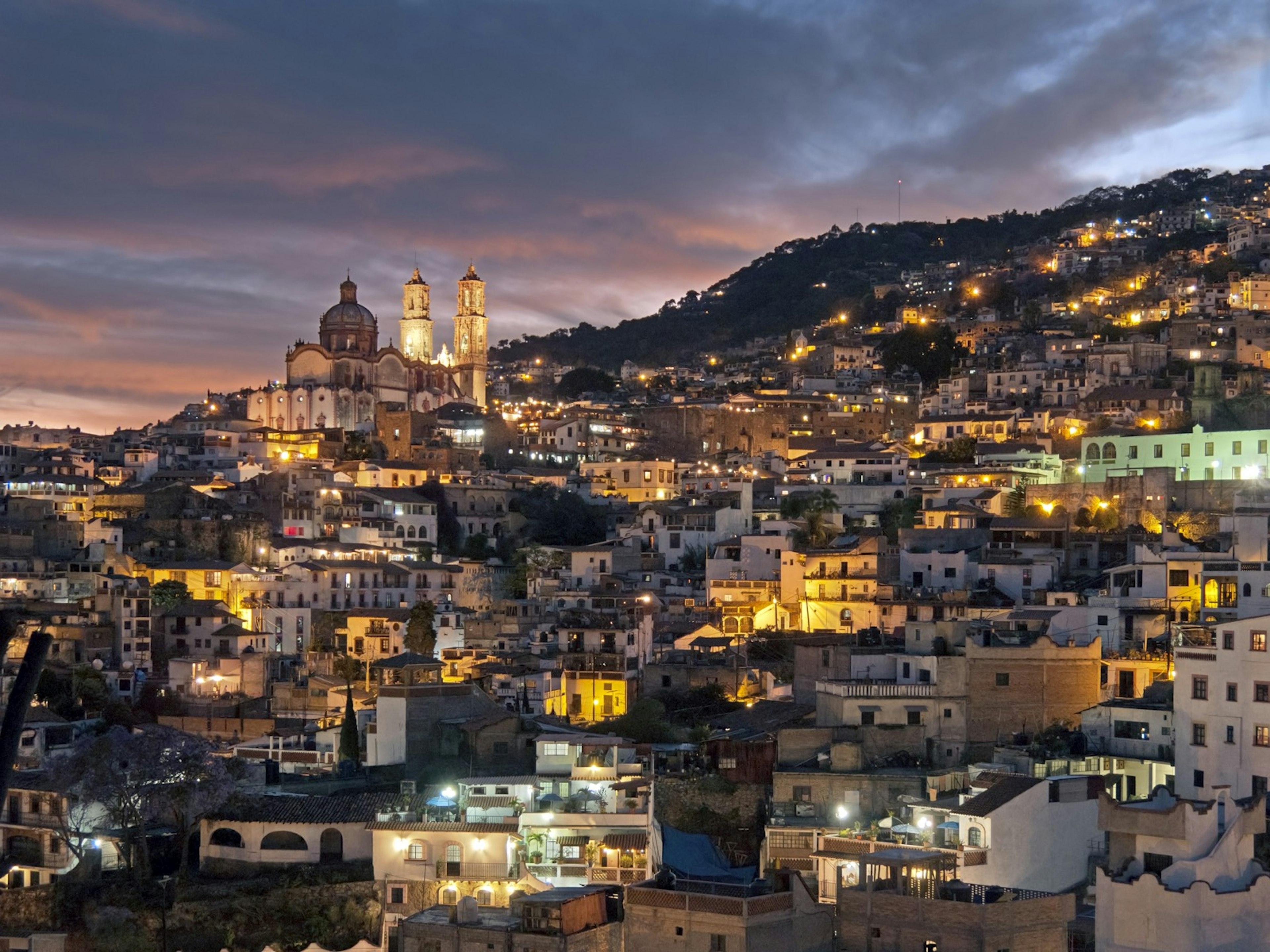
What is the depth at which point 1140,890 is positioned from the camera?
803 inches

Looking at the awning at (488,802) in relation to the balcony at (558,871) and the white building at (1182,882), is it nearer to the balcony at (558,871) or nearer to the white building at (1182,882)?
the balcony at (558,871)

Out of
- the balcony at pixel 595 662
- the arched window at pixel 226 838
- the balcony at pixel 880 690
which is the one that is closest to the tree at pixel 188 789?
the arched window at pixel 226 838

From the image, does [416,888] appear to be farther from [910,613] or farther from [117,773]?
[910,613]

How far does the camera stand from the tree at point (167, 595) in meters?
45.2

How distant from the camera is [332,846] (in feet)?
90.7

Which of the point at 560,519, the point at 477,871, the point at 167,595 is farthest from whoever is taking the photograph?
the point at 560,519

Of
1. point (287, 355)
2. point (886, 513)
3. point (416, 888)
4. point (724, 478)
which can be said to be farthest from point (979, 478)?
point (287, 355)

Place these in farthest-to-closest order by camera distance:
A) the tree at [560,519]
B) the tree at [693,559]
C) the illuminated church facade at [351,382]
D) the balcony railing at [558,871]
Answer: the illuminated church facade at [351,382], the tree at [560,519], the tree at [693,559], the balcony railing at [558,871]

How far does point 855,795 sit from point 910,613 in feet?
29.4

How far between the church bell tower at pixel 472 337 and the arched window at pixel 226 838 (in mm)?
55115

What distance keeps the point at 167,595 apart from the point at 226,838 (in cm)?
1938

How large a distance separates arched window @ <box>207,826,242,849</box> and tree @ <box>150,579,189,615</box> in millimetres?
17050

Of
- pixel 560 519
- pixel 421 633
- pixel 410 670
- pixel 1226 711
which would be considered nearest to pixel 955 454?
pixel 560 519

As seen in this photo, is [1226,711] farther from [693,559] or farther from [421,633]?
[693,559]
